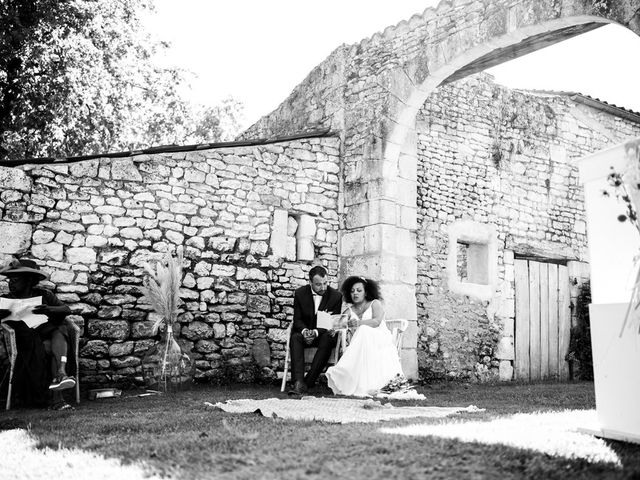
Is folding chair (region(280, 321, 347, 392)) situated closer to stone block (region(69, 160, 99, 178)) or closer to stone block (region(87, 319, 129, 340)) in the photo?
stone block (region(87, 319, 129, 340))

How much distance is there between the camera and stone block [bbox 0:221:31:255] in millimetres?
6109

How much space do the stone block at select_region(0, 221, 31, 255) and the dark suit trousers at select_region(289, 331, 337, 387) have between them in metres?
2.79

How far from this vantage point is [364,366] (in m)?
6.34

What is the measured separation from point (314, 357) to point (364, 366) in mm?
634

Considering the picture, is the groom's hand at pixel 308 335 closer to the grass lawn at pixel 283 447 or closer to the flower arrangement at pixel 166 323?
the flower arrangement at pixel 166 323

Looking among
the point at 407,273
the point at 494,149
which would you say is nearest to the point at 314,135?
the point at 407,273

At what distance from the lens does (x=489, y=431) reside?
3.59m

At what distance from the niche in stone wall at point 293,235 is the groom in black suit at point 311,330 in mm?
728

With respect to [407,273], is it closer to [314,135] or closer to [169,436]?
[314,135]

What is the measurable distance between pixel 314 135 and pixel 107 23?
5177 mm

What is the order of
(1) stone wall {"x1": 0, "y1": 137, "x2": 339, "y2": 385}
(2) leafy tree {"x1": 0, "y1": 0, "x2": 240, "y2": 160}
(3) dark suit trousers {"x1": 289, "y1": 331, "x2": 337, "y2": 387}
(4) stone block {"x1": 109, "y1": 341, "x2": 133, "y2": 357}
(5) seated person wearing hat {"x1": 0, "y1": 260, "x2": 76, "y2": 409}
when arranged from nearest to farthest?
(5) seated person wearing hat {"x1": 0, "y1": 260, "x2": 76, "y2": 409}, (1) stone wall {"x1": 0, "y1": 137, "x2": 339, "y2": 385}, (4) stone block {"x1": 109, "y1": 341, "x2": 133, "y2": 357}, (3) dark suit trousers {"x1": 289, "y1": 331, "x2": 337, "y2": 387}, (2) leafy tree {"x1": 0, "y1": 0, "x2": 240, "y2": 160}

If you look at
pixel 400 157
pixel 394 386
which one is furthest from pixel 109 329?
pixel 400 157

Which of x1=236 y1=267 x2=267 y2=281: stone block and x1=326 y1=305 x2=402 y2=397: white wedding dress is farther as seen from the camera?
x1=236 y1=267 x2=267 y2=281: stone block

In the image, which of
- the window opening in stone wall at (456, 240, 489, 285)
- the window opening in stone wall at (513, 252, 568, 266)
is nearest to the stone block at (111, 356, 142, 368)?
the window opening in stone wall at (456, 240, 489, 285)
